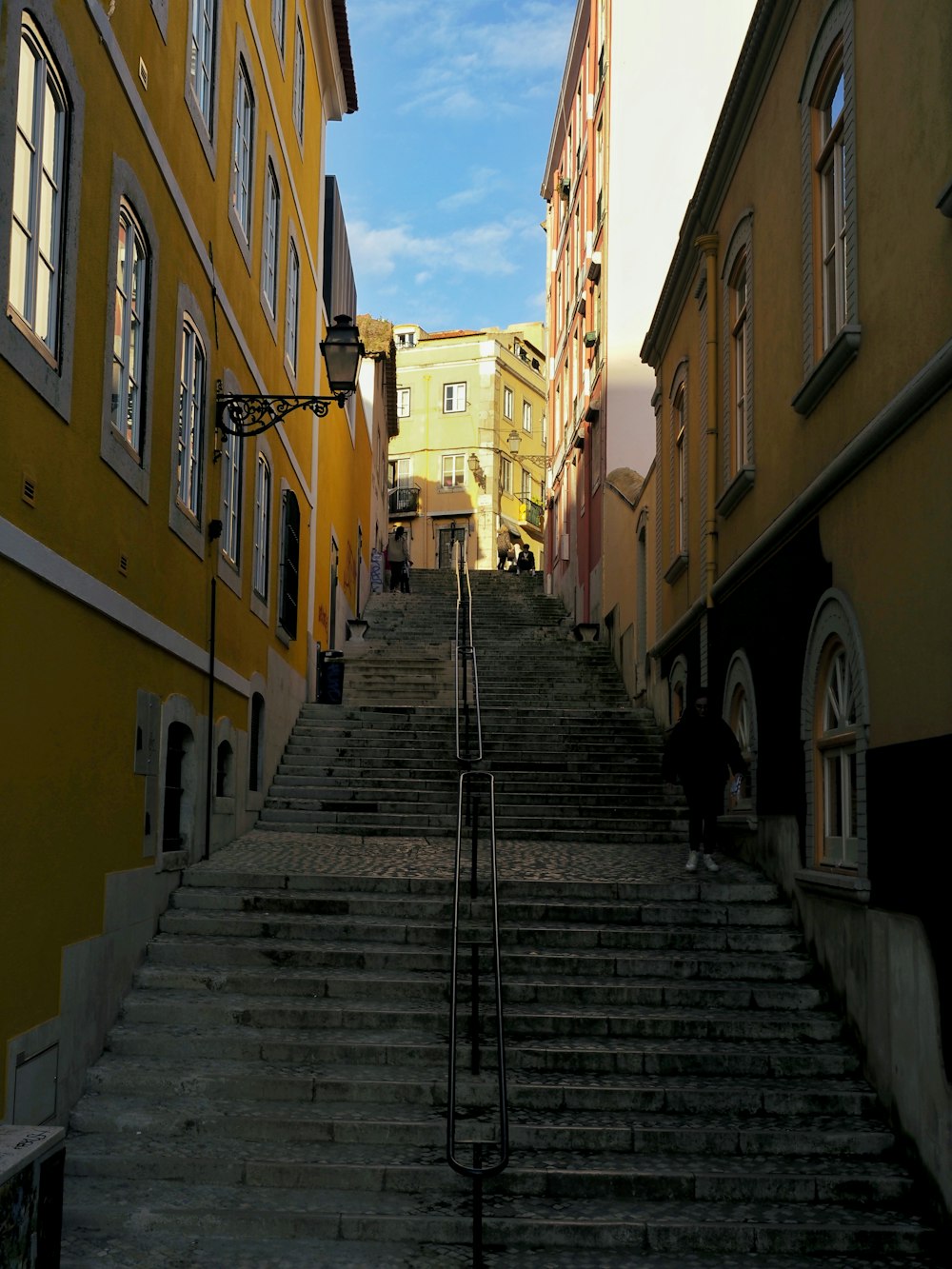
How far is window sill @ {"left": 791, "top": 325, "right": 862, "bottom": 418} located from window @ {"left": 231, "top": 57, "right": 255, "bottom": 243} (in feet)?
17.8

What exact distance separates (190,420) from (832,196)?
4.69m

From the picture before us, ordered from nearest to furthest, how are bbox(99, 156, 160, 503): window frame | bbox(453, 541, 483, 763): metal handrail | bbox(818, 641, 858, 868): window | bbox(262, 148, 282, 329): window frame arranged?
bbox(99, 156, 160, 503): window frame → bbox(818, 641, 858, 868): window → bbox(453, 541, 483, 763): metal handrail → bbox(262, 148, 282, 329): window frame

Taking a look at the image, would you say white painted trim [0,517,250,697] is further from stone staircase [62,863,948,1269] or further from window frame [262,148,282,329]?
window frame [262,148,282,329]

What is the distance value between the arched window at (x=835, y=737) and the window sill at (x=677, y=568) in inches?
209

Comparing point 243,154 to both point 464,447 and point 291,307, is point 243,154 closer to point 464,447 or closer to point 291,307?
point 291,307

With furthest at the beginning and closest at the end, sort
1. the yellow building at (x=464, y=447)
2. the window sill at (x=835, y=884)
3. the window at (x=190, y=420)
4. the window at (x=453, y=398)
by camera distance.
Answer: the window at (x=453, y=398) < the yellow building at (x=464, y=447) < the window at (x=190, y=420) < the window sill at (x=835, y=884)

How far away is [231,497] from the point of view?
12141 millimetres

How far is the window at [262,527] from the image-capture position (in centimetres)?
1364

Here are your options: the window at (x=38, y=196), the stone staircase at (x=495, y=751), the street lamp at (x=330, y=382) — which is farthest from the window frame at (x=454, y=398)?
the window at (x=38, y=196)

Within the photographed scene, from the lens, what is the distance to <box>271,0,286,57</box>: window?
14805 mm

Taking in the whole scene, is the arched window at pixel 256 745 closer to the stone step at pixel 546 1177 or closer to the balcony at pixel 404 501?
the stone step at pixel 546 1177

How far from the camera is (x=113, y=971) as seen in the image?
26.2 feet

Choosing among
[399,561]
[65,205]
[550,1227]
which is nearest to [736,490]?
[65,205]

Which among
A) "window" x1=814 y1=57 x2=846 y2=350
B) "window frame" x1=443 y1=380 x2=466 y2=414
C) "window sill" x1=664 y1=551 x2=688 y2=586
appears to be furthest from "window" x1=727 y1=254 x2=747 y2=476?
"window frame" x1=443 y1=380 x2=466 y2=414
